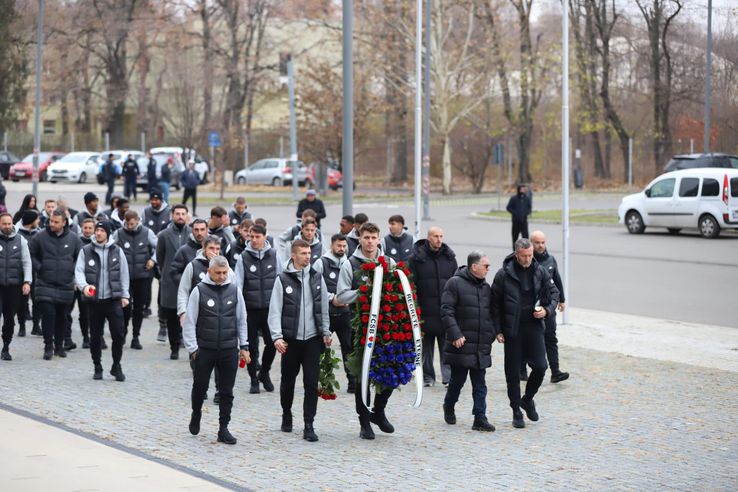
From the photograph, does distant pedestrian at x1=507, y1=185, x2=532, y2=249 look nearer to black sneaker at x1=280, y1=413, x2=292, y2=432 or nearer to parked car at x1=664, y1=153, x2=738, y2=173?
parked car at x1=664, y1=153, x2=738, y2=173

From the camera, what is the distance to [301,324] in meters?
10.8

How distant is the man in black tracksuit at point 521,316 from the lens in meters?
11.3

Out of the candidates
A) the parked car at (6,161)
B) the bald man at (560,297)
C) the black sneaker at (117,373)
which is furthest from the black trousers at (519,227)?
the parked car at (6,161)

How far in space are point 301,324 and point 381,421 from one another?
1.13 m

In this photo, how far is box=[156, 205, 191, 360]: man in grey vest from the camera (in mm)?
15094

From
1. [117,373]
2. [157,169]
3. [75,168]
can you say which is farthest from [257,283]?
[75,168]

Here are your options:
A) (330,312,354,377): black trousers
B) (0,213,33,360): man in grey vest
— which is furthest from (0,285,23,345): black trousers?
(330,312,354,377): black trousers

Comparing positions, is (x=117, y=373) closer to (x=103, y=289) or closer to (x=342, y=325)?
(x=103, y=289)

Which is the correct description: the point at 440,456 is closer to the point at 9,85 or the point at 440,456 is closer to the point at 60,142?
the point at 9,85

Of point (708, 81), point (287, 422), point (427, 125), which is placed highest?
point (708, 81)

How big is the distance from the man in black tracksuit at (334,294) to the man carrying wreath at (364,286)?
852mm

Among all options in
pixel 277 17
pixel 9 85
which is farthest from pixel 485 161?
pixel 9 85

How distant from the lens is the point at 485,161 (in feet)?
185

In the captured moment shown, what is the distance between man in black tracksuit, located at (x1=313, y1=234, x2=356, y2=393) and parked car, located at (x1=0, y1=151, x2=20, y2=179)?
1976 inches
